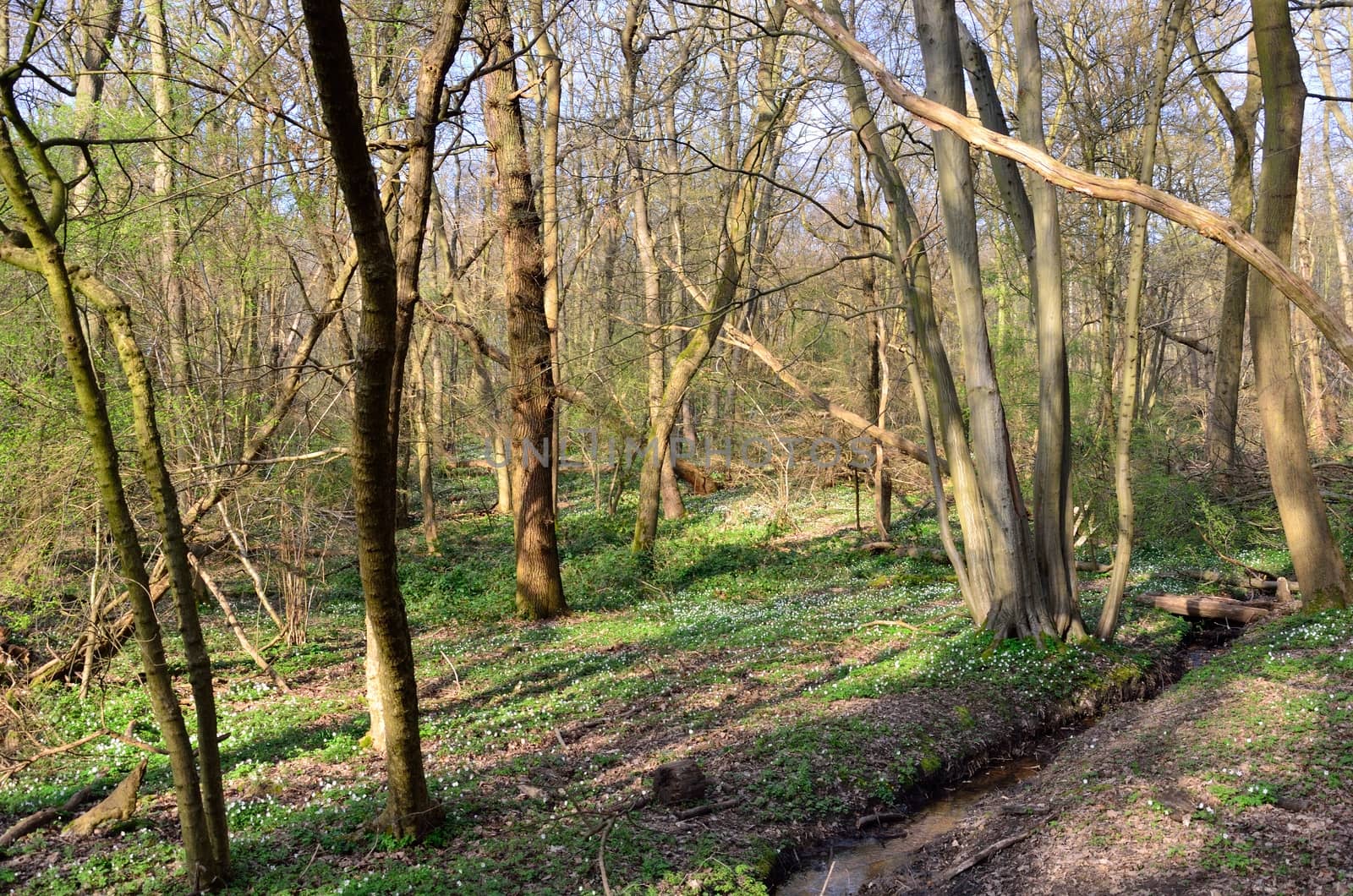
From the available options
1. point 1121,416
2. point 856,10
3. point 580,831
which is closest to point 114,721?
point 580,831

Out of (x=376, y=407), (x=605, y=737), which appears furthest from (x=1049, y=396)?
(x=376, y=407)

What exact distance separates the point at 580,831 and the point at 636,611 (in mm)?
8415

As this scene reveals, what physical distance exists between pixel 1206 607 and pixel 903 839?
7.10 metres

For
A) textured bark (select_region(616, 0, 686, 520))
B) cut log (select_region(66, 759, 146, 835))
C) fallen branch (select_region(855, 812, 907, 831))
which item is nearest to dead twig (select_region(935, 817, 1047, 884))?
fallen branch (select_region(855, 812, 907, 831))

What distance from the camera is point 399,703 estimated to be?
5.11 meters

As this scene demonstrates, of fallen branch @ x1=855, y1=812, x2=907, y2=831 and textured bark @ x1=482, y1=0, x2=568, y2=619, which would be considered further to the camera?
textured bark @ x1=482, y1=0, x2=568, y2=619

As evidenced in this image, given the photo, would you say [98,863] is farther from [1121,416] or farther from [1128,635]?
[1128,635]

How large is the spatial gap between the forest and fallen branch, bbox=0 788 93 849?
3cm

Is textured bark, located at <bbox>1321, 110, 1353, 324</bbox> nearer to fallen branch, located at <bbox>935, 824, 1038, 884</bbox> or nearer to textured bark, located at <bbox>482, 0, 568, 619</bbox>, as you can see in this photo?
textured bark, located at <bbox>482, 0, 568, 619</bbox>

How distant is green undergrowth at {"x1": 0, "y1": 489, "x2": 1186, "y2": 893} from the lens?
17.2 feet

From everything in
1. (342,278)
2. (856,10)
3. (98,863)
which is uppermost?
(856,10)

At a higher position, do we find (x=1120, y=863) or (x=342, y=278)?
(x=342, y=278)

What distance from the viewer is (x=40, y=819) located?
19.0 ft

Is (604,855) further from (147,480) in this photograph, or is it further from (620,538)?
(620,538)
